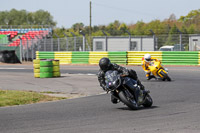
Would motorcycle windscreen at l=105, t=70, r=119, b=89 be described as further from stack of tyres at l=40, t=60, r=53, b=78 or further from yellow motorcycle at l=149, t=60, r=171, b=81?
stack of tyres at l=40, t=60, r=53, b=78

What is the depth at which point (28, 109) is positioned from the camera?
30.9ft

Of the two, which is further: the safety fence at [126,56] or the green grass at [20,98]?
the safety fence at [126,56]

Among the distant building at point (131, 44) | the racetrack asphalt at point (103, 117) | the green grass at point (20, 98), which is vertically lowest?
the green grass at point (20, 98)

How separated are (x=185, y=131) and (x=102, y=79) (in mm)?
2950

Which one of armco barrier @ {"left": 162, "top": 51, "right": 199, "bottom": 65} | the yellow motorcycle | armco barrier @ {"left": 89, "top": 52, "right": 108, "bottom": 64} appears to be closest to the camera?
the yellow motorcycle

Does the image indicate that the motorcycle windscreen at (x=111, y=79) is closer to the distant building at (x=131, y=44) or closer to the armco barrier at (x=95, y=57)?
the armco barrier at (x=95, y=57)

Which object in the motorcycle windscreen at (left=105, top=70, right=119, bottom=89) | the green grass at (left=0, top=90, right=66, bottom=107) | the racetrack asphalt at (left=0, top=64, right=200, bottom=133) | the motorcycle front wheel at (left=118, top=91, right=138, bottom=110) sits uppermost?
the motorcycle windscreen at (left=105, top=70, right=119, bottom=89)

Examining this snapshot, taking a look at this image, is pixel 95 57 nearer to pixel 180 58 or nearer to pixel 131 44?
pixel 131 44

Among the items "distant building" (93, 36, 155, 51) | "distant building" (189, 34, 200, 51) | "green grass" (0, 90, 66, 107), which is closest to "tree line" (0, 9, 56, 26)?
"distant building" (93, 36, 155, 51)

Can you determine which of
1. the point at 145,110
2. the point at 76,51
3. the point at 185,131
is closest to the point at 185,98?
the point at 145,110

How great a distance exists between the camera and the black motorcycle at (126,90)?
858 cm

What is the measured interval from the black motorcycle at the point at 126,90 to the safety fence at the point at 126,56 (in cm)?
1856

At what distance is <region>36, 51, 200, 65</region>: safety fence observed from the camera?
89.6 ft

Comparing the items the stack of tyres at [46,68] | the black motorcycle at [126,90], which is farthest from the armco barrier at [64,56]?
the black motorcycle at [126,90]
